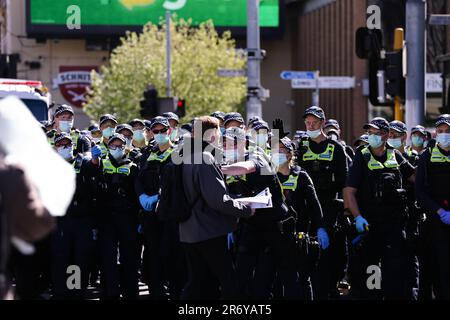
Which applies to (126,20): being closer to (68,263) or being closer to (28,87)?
(28,87)

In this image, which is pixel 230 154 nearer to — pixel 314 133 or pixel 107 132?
pixel 314 133

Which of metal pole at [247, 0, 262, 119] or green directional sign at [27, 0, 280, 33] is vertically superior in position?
green directional sign at [27, 0, 280, 33]

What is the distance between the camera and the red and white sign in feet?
186

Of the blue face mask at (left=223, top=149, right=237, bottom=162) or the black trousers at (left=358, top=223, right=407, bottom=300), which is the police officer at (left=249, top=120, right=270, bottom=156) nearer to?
the black trousers at (left=358, top=223, right=407, bottom=300)

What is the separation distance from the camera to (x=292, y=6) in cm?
5794

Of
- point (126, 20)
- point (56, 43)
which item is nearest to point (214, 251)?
point (126, 20)

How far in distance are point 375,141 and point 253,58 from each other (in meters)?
10.1

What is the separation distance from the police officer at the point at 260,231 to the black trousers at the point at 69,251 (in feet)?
6.07

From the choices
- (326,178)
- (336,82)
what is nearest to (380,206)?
(326,178)

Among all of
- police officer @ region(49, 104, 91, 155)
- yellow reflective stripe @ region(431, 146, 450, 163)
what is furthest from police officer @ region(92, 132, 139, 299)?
yellow reflective stripe @ region(431, 146, 450, 163)

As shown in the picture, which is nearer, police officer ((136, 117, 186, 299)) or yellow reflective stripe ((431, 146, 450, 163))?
yellow reflective stripe ((431, 146, 450, 163))

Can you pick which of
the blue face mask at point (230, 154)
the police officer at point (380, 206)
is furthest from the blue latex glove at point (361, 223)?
the blue face mask at point (230, 154)

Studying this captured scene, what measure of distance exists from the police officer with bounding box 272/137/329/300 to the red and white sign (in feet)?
156
